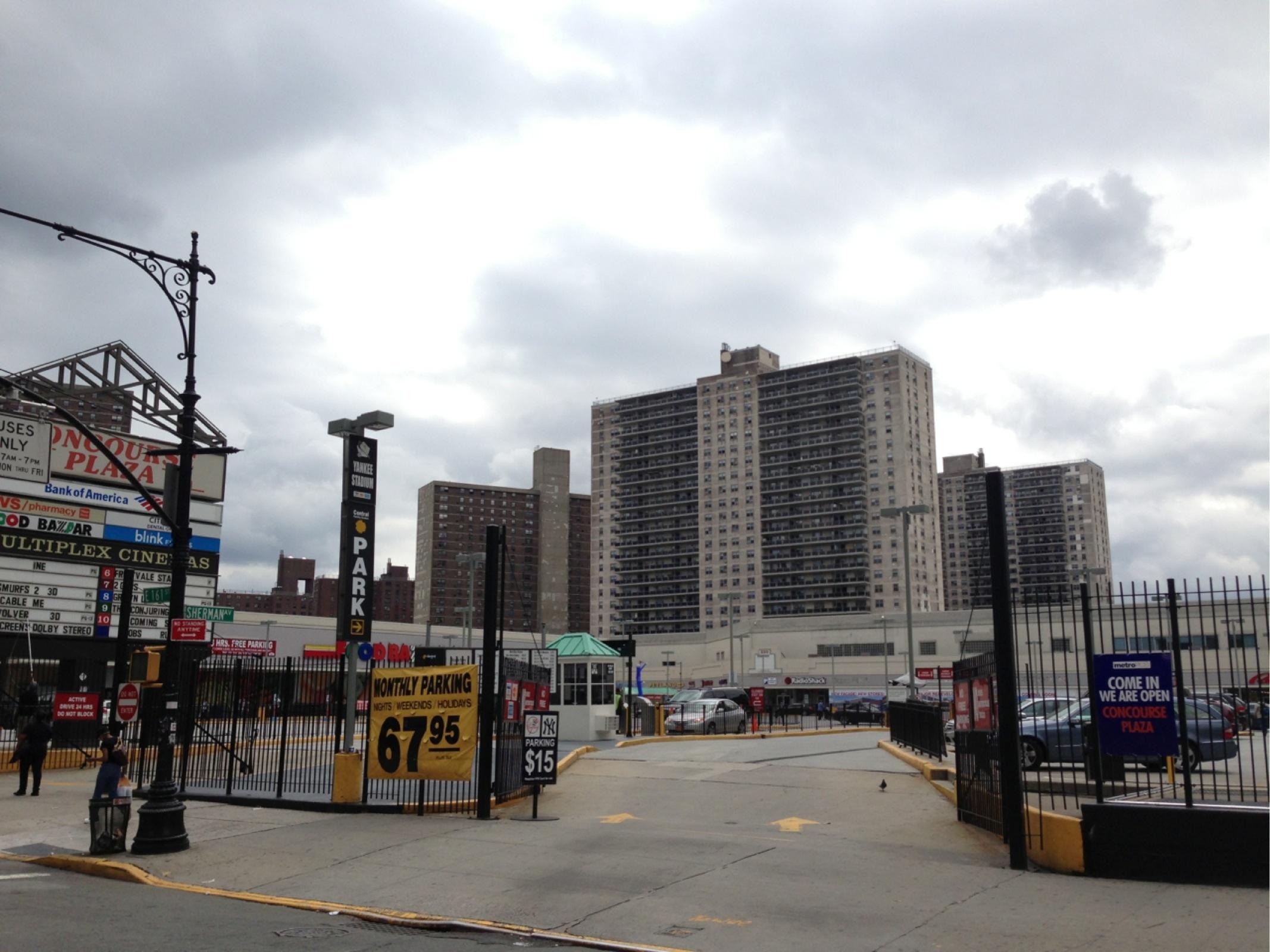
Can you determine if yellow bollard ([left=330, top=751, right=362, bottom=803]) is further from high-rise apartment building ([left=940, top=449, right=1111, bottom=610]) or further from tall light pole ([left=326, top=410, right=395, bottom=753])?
high-rise apartment building ([left=940, top=449, right=1111, bottom=610])

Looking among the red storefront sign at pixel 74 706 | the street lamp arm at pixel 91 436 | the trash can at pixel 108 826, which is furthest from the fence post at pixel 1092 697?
the red storefront sign at pixel 74 706

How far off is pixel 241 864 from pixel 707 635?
352ft

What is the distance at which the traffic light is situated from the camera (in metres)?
14.7

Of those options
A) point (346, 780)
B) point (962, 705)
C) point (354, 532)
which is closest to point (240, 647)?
point (354, 532)

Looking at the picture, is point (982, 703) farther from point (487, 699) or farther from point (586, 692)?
point (586, 692)

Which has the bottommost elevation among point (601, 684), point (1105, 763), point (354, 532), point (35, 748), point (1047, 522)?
point (35, 748)

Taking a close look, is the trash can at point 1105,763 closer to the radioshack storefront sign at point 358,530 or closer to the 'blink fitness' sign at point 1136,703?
the 'blink fitness' sign at point 1136,703

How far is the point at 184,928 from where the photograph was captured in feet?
30.5

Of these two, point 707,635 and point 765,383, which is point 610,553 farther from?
point 707,635

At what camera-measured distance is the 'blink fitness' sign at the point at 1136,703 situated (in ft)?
35.2

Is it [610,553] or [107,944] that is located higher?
[610,553]

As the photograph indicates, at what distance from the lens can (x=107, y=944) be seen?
337 inches

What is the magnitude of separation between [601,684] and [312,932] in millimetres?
24465

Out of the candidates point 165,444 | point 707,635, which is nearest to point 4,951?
point 165,444
